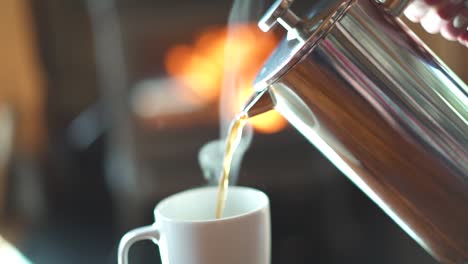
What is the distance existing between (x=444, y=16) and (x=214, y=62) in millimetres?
1029

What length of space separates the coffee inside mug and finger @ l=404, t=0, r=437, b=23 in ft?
0.76

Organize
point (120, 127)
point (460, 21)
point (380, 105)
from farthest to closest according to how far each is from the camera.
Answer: point (120, 127), point (460, 21), point (380, 105)

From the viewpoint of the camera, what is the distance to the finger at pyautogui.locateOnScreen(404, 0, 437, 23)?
507 mm

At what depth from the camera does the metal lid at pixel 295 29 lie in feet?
1.29

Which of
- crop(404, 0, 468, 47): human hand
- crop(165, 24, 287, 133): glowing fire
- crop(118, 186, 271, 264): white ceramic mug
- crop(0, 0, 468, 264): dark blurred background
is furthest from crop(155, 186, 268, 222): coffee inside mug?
crop(165, 24, 287, 133): glowing fire

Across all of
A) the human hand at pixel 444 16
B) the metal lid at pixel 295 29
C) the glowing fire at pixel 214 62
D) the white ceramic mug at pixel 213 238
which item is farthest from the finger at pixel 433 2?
the glowing fire at pixel 214 62

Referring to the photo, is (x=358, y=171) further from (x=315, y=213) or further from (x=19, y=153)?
(x=19, y=153)

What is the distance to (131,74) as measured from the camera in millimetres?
1438

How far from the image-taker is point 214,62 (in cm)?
150

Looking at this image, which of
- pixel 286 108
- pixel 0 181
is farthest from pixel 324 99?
pixel 0 181

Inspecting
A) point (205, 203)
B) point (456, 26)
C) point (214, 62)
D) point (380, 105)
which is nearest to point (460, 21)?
point (456, 26)

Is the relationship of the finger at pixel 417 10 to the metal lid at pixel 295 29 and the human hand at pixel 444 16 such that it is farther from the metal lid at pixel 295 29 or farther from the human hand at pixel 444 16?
the metal lid at pixel 295 29

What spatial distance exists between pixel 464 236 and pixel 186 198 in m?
0.25

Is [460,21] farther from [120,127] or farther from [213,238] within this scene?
[120,127]
